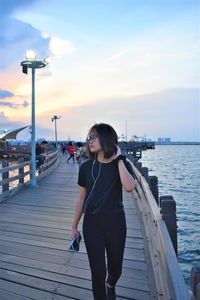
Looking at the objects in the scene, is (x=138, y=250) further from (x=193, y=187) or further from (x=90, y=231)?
(x=193, y=187)

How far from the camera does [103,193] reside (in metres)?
2.83

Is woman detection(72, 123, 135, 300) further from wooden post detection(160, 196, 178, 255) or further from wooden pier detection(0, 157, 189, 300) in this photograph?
wooden post detection(160, 196, 178, 255)

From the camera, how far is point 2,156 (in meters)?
46.9

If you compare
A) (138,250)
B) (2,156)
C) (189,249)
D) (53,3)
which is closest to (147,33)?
(53,3)

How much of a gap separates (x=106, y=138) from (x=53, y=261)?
2.67 metres

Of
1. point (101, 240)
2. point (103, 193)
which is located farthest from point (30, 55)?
point (101, 240)

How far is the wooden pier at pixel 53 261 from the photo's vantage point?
12.3 feet

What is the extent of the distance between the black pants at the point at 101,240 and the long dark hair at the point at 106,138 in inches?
22.0

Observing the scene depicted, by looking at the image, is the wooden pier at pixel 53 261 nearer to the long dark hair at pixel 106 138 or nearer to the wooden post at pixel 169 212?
the wooden post at pixel 169 212

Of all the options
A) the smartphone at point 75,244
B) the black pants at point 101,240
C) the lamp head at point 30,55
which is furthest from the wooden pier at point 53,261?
the lamp head at point 30,55

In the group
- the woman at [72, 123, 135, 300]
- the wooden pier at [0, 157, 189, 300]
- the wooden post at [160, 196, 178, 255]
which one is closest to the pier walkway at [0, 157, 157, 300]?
the wooden pier at [0, 157, 189, 300]

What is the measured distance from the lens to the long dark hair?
279cm

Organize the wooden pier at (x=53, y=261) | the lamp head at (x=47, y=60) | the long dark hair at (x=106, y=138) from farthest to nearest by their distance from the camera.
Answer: the lamp head at (x=47, y=60), the wooden pier at (x=53, y=261), the long dark hair at (x=106, y=138)

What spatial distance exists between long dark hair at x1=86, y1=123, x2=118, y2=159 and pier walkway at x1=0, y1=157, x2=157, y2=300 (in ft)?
6.02
